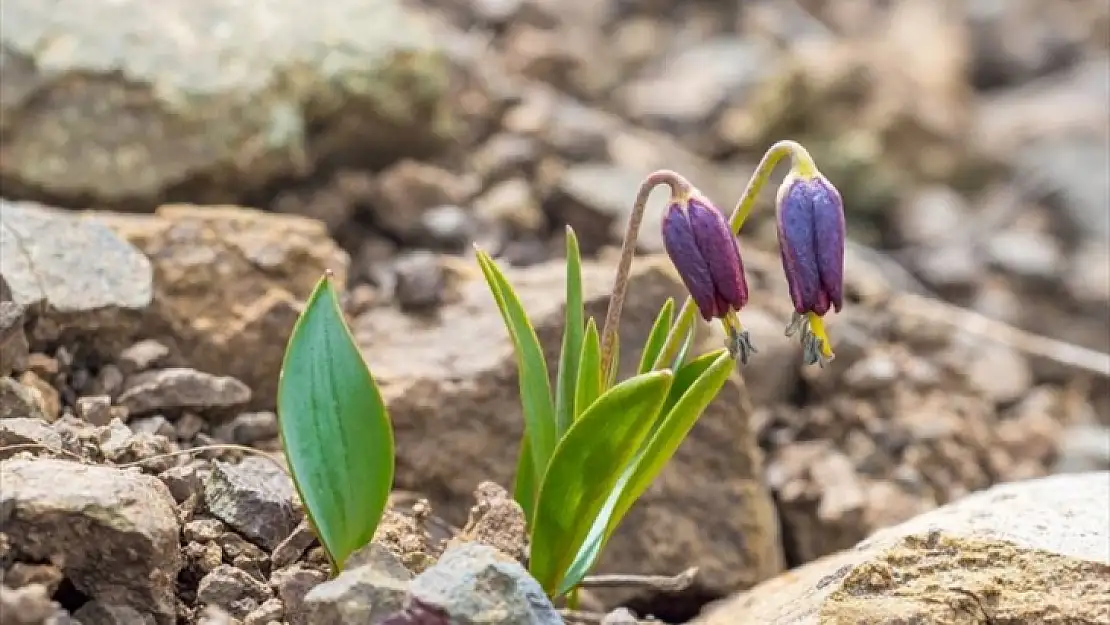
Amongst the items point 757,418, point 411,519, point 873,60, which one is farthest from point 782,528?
point 873,60

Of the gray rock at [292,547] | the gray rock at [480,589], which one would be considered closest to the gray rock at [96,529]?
the gray rock at [292,547]

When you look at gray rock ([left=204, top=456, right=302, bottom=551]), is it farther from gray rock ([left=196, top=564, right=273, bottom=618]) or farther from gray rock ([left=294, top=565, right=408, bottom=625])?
gray rock ([left=294, top=565, right=408, bottom=625])

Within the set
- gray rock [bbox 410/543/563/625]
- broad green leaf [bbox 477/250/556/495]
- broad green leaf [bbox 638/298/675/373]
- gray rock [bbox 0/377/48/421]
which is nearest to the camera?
gray rock [bbox 410/543/563/625]

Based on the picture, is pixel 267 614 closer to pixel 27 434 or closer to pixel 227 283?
pixel 27 434

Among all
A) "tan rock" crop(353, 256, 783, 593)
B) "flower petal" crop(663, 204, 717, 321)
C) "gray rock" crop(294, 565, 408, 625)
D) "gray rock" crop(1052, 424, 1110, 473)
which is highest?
"flower petal" crop(663, 204, 717, 321)

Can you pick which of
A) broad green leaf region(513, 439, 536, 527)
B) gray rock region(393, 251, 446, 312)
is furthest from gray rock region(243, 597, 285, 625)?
gray rock region(393, 251, 446, 312)

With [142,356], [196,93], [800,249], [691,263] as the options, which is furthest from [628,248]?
[196,93]
